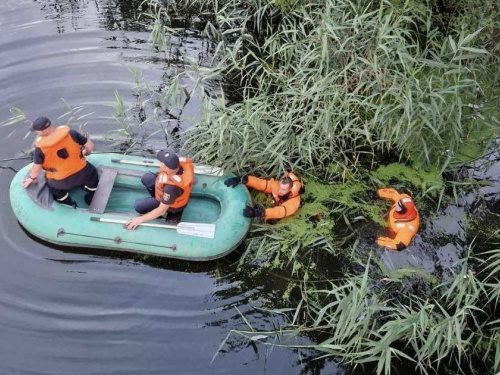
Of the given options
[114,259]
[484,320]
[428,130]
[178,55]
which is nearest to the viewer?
[484,320]

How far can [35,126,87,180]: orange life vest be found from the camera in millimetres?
4676

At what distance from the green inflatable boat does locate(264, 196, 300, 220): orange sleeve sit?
0.24 m

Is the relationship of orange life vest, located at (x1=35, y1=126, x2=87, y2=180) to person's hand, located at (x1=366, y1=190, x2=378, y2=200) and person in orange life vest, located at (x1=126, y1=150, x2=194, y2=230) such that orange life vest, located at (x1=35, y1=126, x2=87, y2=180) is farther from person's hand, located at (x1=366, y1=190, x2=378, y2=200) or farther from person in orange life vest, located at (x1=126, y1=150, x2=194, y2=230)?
person's hand, located at (x1=366, y1=190, x2=378, y2=200)

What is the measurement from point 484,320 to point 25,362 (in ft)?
14.4

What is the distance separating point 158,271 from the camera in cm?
500

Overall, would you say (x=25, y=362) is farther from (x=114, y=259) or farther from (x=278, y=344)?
(x=278, y=344)

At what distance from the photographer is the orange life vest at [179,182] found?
4.71m

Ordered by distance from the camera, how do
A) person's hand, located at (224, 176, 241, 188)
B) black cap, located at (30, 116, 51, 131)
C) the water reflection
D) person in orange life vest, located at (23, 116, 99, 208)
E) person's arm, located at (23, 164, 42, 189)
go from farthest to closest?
1. the water reflection
2. person's hand, located at (224, 176, 241, 188)
3. person's arm, located at (23, 164, 42, 189)
4. person in orange life vest, located at (23, 116, 99, 208)
5. black cap, located at (30, 116, 51, 131)

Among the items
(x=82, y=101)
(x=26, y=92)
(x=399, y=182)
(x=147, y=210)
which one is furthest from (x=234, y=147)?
(x=26, y=92)

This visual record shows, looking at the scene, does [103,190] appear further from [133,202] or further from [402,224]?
[402,224]

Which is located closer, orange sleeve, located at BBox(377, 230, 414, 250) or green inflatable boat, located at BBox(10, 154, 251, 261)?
green inflatable boat, located at BBox(10, 154, 251, 261)

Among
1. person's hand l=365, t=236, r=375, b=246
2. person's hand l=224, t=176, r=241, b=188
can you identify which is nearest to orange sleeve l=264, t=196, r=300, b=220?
person's hand l=224, t=176, r=241, b=188

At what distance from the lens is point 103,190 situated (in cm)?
519

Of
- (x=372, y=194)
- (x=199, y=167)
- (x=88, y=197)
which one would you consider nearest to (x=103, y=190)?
(x=88, y=197)
